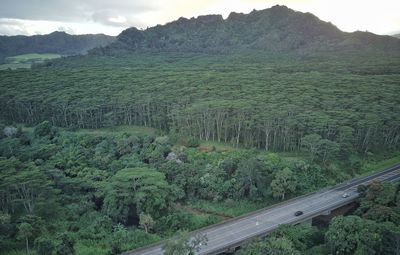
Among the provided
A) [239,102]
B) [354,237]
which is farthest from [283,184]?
[239,102]

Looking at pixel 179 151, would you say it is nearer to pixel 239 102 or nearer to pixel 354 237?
pixel 239 102

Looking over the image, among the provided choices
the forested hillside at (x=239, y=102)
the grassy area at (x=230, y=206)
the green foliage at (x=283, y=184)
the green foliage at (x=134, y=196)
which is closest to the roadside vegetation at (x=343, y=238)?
the green foliage at (x=283, y=184)

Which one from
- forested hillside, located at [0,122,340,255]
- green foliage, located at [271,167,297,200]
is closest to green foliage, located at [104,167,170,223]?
forested hillside, located at [0,122,340,255]

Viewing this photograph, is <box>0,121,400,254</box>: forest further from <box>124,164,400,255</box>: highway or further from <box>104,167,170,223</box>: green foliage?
<box>124,164,400,255</box>: highway

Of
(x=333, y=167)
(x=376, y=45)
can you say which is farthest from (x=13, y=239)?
(x=376, y=45)

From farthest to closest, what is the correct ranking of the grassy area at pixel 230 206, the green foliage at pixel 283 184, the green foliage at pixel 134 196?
the green foliage at pixel 283 184
the grassy area at pixel 230 206
the green foliage at pixel 134 196

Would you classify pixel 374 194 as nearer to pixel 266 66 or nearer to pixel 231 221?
pixel 231 221

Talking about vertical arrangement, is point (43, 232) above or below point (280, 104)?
below

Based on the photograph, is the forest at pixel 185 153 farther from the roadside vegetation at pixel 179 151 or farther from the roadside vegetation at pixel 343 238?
the roadside vegetation at pixel 179 151
